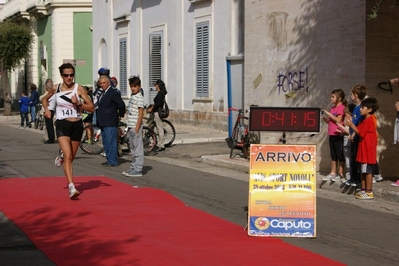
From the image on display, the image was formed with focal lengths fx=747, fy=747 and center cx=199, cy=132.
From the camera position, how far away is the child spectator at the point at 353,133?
12375 mm

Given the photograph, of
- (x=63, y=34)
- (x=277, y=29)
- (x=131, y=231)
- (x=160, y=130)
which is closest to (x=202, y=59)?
(x=160, y=130)

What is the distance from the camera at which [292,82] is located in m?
15.7

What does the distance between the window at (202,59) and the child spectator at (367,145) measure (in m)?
13.5

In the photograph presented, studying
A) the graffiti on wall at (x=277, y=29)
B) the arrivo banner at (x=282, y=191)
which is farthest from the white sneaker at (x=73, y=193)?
the graffiti on wall at (x=277, y=29)

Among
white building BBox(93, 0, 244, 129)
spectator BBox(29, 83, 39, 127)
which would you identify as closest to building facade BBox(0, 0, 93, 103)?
white building BBox(93, 0, 244, 129)

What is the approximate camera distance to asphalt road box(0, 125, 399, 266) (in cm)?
813

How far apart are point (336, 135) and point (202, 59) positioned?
502 inches

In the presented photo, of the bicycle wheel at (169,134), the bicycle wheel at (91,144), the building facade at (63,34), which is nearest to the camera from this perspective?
the bicycle wheel at (91,144)

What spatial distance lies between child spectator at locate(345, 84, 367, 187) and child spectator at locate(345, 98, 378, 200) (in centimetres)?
29

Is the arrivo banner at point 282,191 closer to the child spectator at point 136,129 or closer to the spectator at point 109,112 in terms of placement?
the child spectator at point 136,129

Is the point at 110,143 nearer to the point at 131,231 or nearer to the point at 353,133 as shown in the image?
the point at 353,133

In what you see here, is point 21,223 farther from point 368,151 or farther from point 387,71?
point 387,71

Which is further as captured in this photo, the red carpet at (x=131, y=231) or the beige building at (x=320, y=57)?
the beige building at (x=320, y=57)

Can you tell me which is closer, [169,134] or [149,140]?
[149,140]
